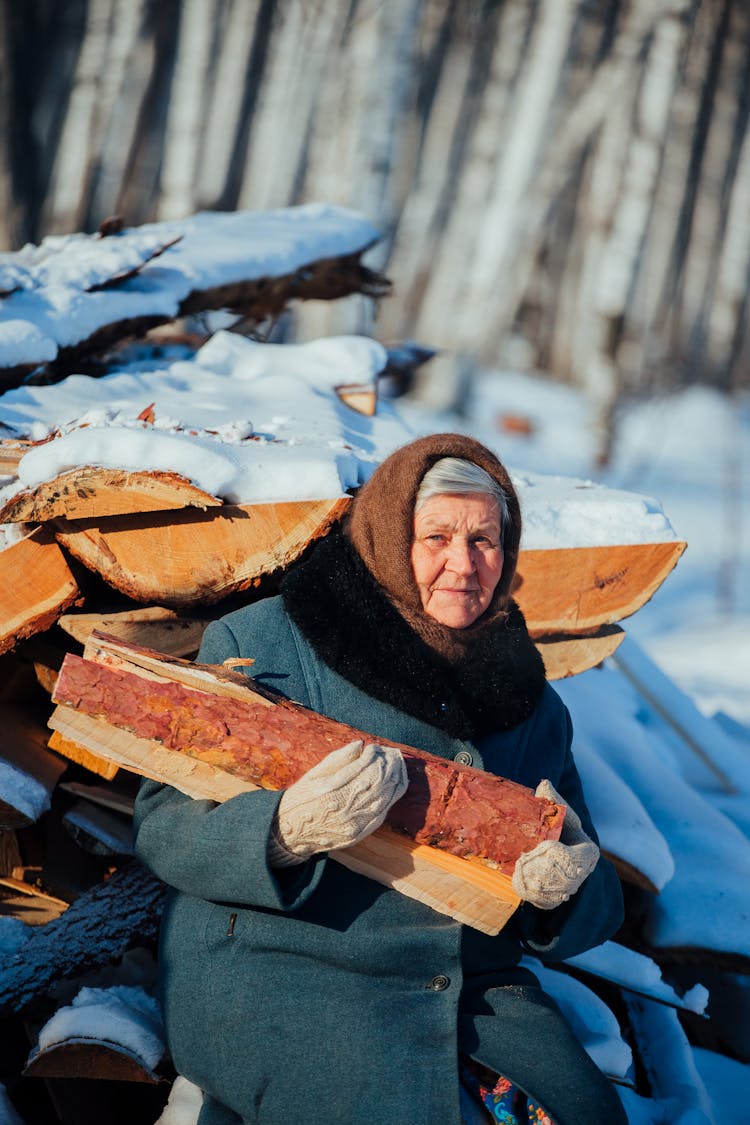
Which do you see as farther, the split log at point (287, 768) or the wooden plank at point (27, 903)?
the wooden plank at point (27, 903)

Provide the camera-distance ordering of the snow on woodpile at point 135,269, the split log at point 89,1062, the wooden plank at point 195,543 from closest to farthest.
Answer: the split log at point 89,1062 → the wooden plank at point 195,543 → the snow on woodpile at point 135,269

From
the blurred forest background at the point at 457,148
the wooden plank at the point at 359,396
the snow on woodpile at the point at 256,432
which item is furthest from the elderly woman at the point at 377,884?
the blurred forest background at the point at 457,148

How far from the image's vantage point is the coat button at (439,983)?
1882 mm

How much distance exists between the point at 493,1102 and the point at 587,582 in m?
1.27

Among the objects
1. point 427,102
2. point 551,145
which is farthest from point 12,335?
point 427,102

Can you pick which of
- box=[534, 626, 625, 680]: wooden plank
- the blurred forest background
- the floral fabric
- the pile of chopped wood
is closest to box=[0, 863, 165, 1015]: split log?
the pile of chopped wood

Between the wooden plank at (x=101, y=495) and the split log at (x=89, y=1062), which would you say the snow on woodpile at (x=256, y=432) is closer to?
the wooden plank at (x=101, y=495)

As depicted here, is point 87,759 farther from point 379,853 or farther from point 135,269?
point 135,269

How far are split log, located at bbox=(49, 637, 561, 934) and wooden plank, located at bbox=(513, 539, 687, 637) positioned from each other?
828mm

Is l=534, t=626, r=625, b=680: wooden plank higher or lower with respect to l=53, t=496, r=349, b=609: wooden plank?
lower

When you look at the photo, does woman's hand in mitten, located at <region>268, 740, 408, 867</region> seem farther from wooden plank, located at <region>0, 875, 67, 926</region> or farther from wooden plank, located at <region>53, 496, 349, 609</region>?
wooden plank, located at <region>0, 875, 67, 926</region>

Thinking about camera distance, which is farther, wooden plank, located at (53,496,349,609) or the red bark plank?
wooden plank, located at (53,496,349,609)

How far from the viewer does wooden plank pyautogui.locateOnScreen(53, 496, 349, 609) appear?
7.46 feet

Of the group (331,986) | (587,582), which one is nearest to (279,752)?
(331,986)
